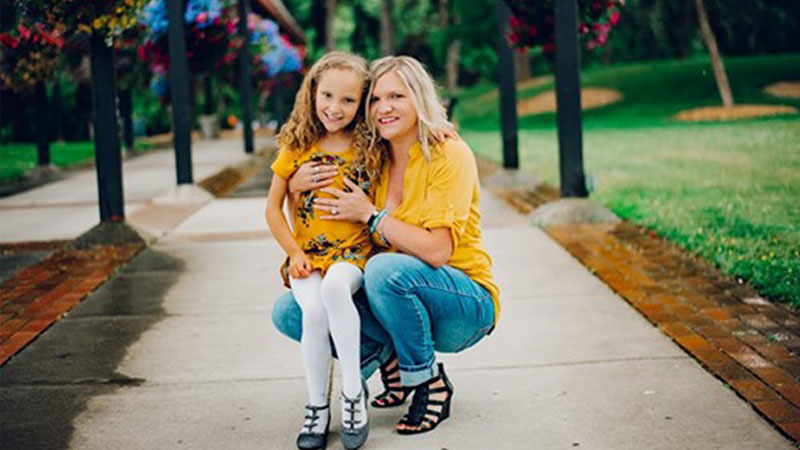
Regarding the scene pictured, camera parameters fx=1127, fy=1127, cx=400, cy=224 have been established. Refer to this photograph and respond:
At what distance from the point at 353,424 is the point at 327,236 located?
68cm

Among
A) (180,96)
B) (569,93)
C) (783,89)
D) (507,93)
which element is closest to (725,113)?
(783,89)

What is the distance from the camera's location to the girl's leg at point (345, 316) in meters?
3.90

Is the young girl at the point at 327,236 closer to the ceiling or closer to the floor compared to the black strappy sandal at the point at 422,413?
closer to the ceiling

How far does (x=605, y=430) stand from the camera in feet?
13.3

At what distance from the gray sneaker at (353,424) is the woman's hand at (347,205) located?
0.63m

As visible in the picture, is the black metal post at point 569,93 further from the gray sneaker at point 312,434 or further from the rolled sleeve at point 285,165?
the gray sneaker at point 312,434

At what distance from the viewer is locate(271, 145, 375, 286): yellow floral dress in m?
4.08

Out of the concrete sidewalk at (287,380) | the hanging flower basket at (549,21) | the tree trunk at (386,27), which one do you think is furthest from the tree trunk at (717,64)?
the concrete sidewalk at (287,380)

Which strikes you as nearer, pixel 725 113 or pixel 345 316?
pixel 345 316

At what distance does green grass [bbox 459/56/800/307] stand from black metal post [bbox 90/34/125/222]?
4.27 metres

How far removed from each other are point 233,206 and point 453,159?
7889 mm

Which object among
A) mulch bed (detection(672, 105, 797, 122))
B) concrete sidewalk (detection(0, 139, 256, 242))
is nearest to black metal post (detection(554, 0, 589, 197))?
concrete sidewalk (detection(0, 139, 256, 242))

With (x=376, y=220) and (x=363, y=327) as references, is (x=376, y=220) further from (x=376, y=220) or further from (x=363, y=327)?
(x=363, y=327)

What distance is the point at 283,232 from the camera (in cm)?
409
